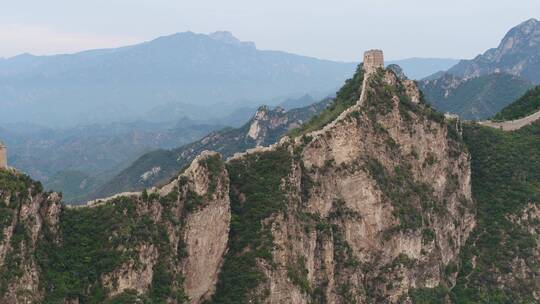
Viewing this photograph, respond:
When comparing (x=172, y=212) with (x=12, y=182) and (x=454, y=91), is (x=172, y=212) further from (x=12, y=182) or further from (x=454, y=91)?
(x=454, y=91)

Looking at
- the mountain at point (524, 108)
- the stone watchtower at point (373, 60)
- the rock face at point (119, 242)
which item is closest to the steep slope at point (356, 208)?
the stone watchtower at point (373, 60)

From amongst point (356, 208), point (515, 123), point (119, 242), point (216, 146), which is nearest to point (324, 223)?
point (356, 208)

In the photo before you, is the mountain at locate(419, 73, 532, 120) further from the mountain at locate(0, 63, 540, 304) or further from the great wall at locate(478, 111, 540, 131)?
the mountain at locate(0, 63, 540, 304)

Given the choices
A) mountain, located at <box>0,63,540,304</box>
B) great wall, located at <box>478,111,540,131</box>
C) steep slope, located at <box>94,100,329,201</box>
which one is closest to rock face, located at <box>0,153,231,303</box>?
mountain, located at <box>0,63,540,304</box>

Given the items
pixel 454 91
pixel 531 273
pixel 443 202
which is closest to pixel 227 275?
pixel 443 202

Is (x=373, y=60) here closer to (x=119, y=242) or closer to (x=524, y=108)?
(x=524, y=108)
